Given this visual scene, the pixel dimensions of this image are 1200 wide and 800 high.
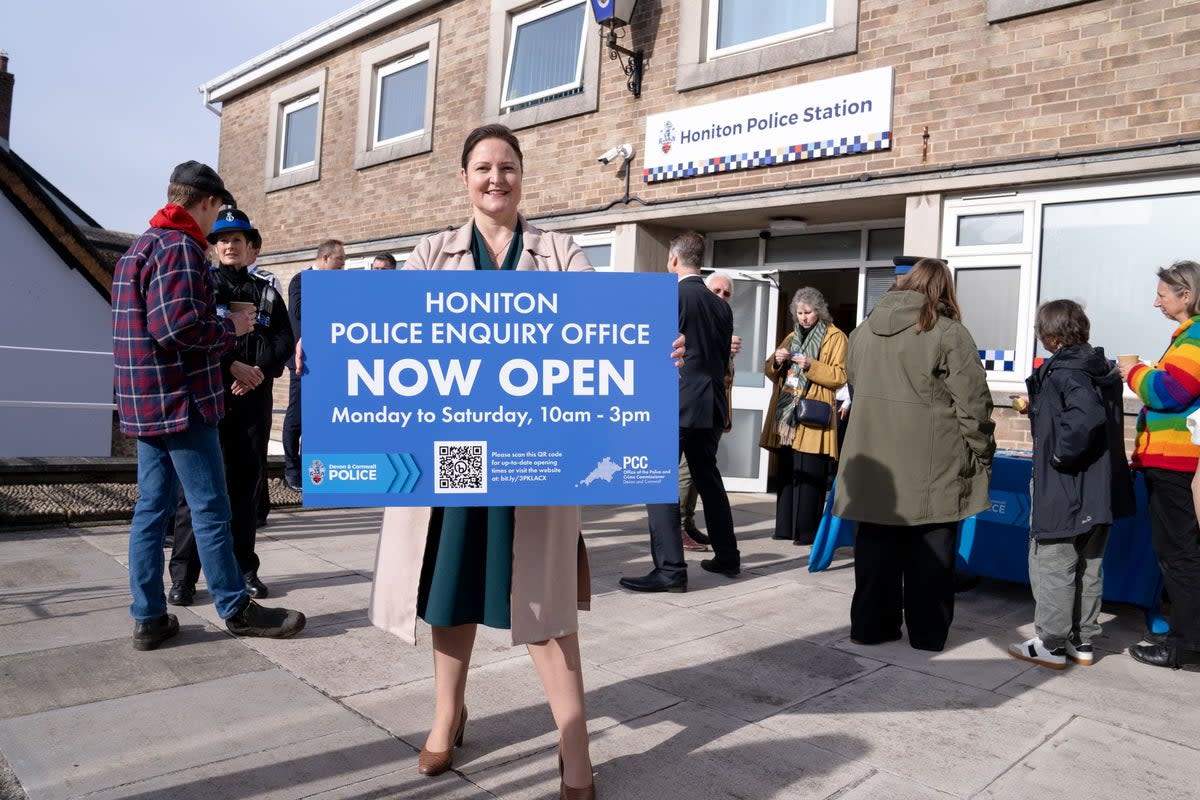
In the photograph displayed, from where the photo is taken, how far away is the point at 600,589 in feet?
15.8

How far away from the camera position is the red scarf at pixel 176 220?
3.49 m

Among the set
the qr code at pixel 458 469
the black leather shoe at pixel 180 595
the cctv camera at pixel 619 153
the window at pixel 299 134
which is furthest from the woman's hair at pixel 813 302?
the window at pixel 299 134

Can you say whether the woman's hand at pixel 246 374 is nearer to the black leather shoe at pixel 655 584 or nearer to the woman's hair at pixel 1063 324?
the black leather shoe at pixel 655 584

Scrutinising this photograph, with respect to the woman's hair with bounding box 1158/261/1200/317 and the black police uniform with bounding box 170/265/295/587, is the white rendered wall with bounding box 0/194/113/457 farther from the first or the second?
the woman's hair with bounding box 1158/261/1200/317

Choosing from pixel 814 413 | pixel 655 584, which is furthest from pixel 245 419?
pixel 814 413

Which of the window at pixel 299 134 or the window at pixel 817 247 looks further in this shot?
the window at pixel 299 134

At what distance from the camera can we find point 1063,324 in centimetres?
383

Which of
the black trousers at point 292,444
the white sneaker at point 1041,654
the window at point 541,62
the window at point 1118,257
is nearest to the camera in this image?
the white sneaker at point 1041,654

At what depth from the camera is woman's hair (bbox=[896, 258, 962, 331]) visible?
13.0ft

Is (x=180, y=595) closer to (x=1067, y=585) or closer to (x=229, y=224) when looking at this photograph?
(x=229, y=224)

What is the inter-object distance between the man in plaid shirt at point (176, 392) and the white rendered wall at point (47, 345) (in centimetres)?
723

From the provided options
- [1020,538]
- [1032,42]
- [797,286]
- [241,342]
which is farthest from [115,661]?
[797,286]

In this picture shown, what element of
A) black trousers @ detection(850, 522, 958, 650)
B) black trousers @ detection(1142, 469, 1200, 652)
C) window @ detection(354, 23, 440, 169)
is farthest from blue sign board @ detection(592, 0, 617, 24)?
black trousers @ detection(1142, 469, 1200, 652)

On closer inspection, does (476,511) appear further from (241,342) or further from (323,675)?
(241,342)
